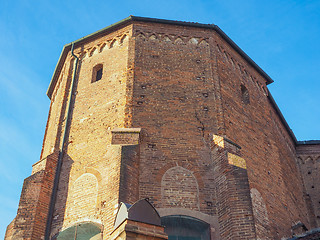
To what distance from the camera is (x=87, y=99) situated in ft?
45.3

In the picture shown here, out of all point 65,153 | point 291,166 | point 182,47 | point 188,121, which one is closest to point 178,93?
point 188,121

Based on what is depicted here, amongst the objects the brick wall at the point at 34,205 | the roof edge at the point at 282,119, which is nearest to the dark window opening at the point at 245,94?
the roof edge at the point at 282,119

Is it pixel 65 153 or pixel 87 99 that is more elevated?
pixel 87 99

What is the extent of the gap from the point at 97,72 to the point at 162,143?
416cm

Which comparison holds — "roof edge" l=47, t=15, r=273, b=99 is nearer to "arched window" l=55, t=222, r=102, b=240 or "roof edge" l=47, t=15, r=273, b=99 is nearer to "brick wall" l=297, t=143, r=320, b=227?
"brick wall" l=297, t=143, r=320, b=227

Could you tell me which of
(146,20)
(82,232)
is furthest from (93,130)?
(146,20)

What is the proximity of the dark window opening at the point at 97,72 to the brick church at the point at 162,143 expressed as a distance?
0.12 ft

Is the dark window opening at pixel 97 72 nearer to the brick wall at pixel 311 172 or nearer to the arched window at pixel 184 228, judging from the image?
the arched window at pixel 184 228

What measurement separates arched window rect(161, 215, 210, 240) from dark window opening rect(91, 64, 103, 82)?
5.79 m

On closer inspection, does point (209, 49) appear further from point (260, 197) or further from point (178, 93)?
point (260, 197)


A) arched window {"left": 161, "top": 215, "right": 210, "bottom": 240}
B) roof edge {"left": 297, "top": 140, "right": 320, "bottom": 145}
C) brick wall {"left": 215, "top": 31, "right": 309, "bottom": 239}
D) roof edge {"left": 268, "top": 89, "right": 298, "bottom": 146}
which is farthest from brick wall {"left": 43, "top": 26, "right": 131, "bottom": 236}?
roof edge {"left": 297, "top": 140, "right": 320, "bottom": 145}

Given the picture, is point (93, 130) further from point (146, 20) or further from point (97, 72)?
point (146, 20)

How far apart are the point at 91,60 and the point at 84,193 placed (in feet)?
17.5

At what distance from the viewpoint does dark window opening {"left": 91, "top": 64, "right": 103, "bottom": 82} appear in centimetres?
1440
